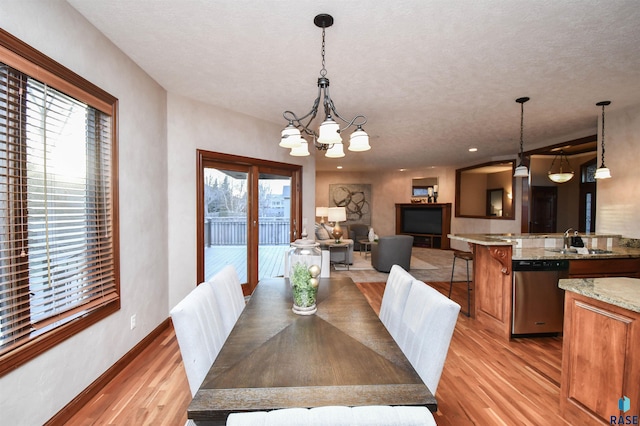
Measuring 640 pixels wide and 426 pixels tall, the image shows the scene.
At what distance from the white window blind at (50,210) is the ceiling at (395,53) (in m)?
0.74

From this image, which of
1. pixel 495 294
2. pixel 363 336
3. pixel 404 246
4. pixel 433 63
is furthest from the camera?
pixel 404 246

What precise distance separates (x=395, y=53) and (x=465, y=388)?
8.78ft

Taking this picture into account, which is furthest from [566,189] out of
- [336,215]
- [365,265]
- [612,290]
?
[612,290]

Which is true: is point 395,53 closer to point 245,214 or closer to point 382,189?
point 245,214

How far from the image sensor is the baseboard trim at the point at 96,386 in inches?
71.1

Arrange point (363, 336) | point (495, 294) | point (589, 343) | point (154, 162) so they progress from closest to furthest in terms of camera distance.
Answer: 1. point (363, 336)
2. point (589, 343)
3. point (154, 162)
4. point (495, 294)

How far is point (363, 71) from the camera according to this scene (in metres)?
2.71

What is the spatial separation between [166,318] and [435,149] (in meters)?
5.82

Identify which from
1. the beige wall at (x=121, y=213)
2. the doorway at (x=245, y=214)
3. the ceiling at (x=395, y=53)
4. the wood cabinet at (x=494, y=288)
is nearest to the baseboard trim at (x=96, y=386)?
the beige wall at (x=121, y=213)

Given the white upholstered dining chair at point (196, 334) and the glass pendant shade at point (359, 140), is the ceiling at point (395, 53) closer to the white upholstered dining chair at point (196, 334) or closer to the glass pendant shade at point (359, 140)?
the glass pendant shade at point (359, 140)

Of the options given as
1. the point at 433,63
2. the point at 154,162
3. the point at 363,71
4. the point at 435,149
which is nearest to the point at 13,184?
the point at 154,162

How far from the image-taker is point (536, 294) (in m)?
3.02

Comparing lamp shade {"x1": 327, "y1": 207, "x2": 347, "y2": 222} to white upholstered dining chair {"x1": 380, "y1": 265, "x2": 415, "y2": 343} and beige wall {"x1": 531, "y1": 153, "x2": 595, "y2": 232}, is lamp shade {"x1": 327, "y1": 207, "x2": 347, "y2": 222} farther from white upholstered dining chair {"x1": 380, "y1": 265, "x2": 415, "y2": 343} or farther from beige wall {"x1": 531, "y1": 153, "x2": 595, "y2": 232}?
beige wall {"x1": 531, "y1": 153, "x2": 595, "y2": 232}

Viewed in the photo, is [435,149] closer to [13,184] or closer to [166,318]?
[166,318]
